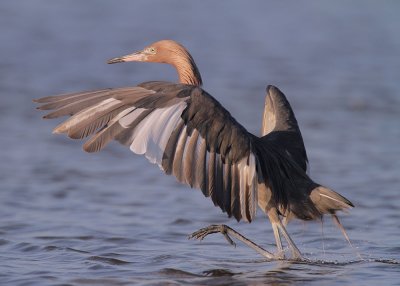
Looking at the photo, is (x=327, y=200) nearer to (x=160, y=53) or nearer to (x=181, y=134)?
(x=181, y=134)

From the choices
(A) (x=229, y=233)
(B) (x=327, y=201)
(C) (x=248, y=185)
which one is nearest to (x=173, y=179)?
(A) (x=229, y=233)

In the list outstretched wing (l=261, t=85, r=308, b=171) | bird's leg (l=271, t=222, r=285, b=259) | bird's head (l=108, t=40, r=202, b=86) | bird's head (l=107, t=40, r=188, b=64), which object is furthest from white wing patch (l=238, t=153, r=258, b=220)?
bird's head (l=107, t=40, r=188, b=64)

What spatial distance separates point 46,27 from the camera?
781 inches

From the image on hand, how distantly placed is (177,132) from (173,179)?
14.8 ft

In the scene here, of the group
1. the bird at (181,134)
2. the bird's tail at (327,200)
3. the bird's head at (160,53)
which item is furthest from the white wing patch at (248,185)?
the bird's head at (160,53)

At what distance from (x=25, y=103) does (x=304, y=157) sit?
7.10 meters

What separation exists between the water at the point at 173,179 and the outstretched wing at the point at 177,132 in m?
0.84

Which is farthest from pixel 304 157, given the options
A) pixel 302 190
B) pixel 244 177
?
pixel 244 177

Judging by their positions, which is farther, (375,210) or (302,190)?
(375,210)

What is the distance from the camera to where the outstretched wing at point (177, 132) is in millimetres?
7043

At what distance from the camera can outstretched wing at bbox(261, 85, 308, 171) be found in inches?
344

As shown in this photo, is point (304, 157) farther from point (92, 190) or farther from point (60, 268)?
point (92, 190)

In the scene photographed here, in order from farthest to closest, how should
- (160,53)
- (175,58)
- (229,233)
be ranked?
(160,53) < (175,58) < (229,233)

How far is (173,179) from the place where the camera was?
1162cm
